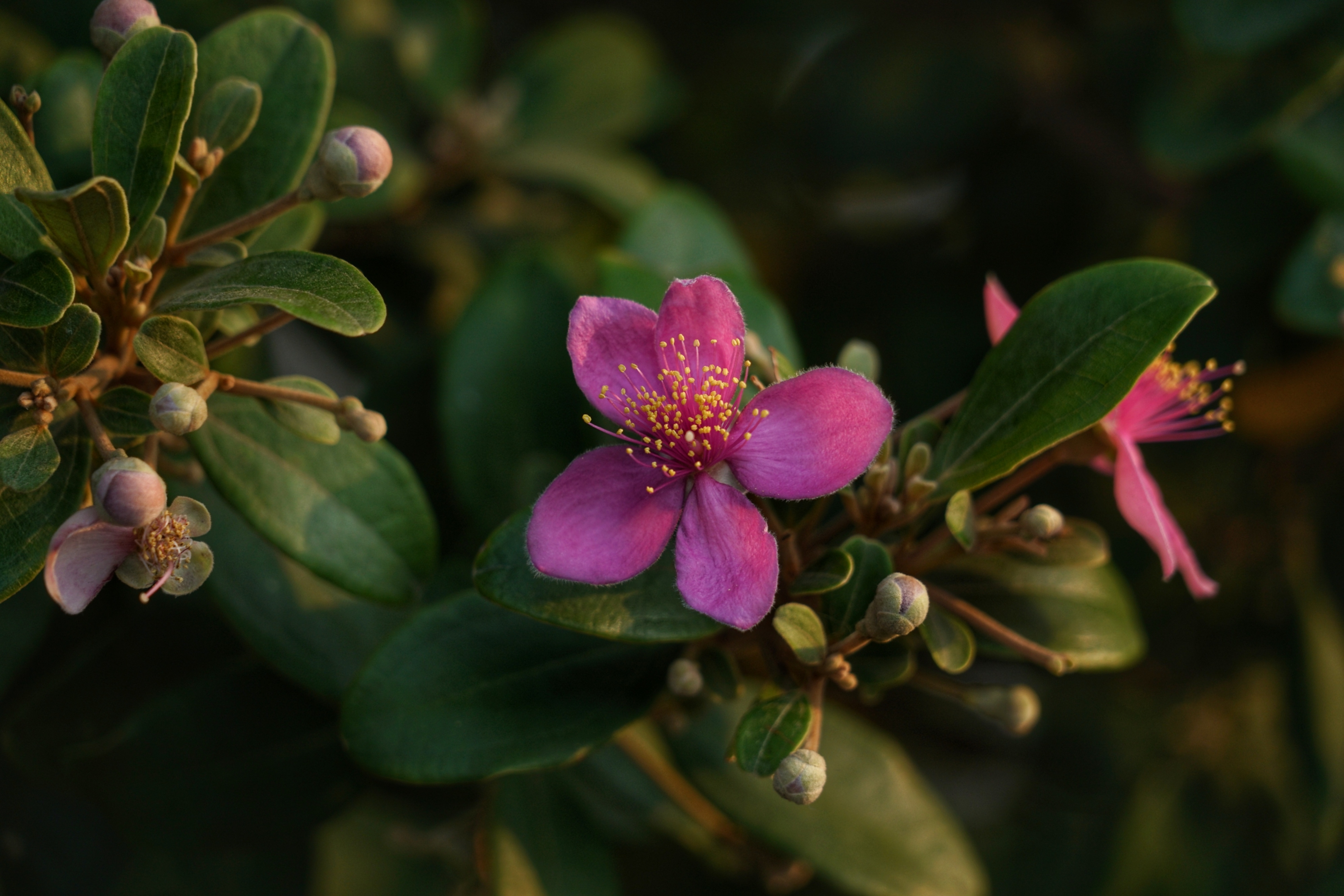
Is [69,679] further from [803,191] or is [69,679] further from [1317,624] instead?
[1317,624]

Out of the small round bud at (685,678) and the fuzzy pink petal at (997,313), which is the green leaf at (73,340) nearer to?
the small round bud at (685,678)

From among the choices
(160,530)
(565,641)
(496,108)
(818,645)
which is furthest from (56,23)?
(818,645)

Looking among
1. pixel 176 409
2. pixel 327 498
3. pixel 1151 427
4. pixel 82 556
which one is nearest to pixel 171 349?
pixel 176 409

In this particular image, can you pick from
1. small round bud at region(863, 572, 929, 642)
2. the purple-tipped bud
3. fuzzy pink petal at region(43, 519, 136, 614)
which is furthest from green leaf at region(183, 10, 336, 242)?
small round bud at region(863, 572, 929, 642)

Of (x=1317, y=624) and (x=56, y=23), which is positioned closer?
(x=56, y=23)

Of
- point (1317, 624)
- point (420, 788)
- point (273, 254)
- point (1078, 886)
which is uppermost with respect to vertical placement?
point (273, 254)
